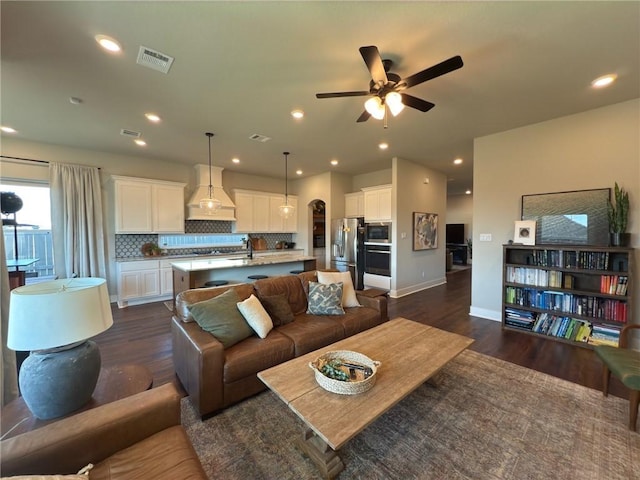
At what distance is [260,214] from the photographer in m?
6.95

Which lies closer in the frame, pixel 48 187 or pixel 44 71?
pixel 44 71

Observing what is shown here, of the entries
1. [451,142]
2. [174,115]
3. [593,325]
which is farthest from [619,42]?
Result: [174,115]

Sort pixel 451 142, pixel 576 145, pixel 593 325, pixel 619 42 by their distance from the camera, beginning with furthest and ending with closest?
pixel 451 142, pixel 576 145, pixel 593 325, pixel 619 42

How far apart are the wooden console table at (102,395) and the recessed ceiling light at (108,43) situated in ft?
8.19

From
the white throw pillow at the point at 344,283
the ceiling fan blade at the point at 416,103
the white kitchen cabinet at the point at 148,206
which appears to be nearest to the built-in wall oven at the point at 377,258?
the white throw pillow at the point at 344,283

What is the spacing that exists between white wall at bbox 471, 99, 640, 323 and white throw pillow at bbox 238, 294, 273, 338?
3.68 meters

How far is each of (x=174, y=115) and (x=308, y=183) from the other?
4195 mm

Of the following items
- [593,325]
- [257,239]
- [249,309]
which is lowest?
[593,325]

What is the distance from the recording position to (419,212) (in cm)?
604

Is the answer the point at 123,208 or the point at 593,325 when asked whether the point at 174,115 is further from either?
the point at 593,325

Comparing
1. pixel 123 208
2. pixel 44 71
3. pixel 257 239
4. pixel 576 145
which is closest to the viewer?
pixel 44 71

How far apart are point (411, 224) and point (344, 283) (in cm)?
321

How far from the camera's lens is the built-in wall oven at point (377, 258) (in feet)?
18.8

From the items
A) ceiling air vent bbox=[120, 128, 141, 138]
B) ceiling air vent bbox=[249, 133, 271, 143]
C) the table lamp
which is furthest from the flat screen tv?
the table lamp
